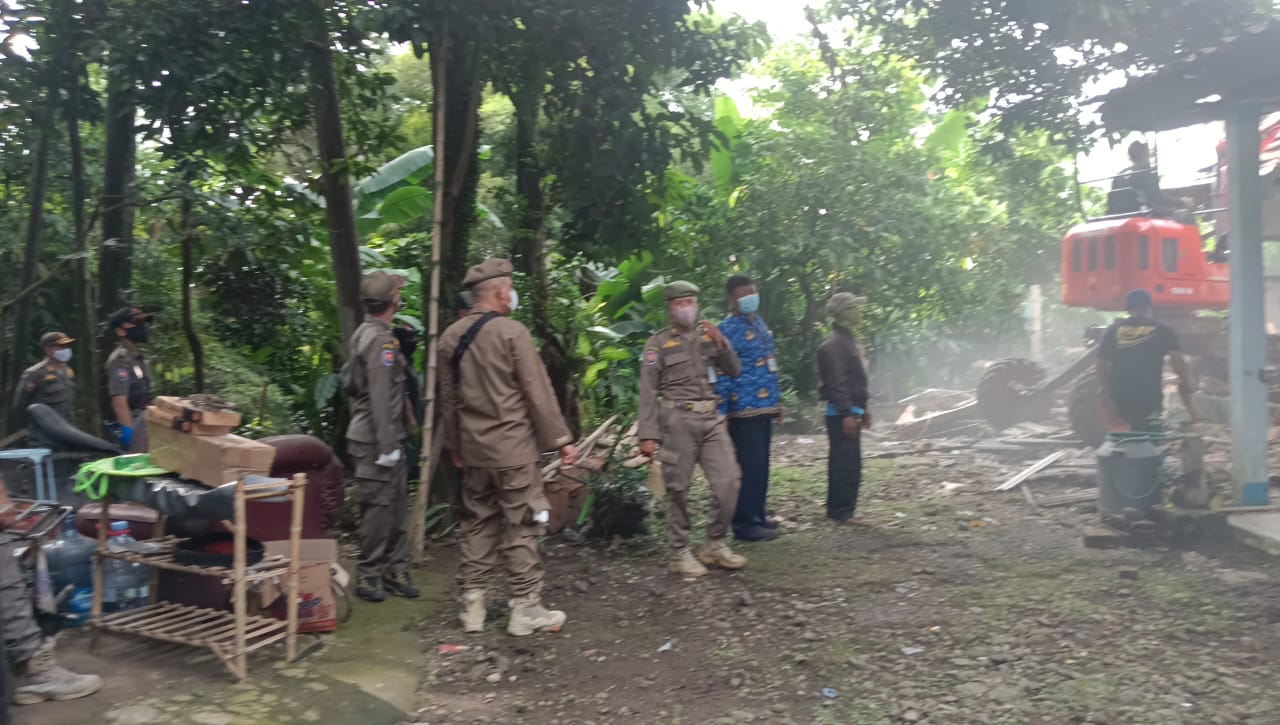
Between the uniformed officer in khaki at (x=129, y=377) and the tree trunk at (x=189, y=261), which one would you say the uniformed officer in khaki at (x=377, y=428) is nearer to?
the tree trunk at (x=189, y=261)

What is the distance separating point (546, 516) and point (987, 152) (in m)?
5.24

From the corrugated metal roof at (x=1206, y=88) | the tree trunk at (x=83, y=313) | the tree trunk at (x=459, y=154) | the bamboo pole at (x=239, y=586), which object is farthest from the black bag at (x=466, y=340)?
the corrugated metal roof at (x=1206, y=88)

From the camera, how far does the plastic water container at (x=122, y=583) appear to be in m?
5.54

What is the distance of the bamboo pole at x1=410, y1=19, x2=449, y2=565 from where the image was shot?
7.05 meters

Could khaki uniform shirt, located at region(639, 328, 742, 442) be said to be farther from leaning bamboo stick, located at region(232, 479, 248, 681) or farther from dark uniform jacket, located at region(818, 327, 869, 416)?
leaning bamboo stick, located at region(232, 479, 248, 681)

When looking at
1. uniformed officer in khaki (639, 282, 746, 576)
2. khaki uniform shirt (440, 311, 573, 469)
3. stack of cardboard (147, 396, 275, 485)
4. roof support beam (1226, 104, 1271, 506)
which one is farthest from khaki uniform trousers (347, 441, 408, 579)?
roof support beam (1226, 104, 1271, 506)

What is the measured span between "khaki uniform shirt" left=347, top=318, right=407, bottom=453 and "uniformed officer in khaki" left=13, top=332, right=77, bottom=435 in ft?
10.0

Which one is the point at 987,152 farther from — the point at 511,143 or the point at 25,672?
the point at 25,672

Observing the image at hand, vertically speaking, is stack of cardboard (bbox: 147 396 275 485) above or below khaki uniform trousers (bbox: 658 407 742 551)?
above

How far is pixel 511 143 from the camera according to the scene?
41.2 feet

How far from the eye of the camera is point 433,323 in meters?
7.10

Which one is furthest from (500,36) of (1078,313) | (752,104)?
(1078,313)

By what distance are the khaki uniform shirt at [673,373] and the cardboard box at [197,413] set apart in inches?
107

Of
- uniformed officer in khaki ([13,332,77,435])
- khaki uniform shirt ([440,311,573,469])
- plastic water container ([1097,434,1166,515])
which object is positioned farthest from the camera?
uniformed officer in khaki ([13,332,77,435])
